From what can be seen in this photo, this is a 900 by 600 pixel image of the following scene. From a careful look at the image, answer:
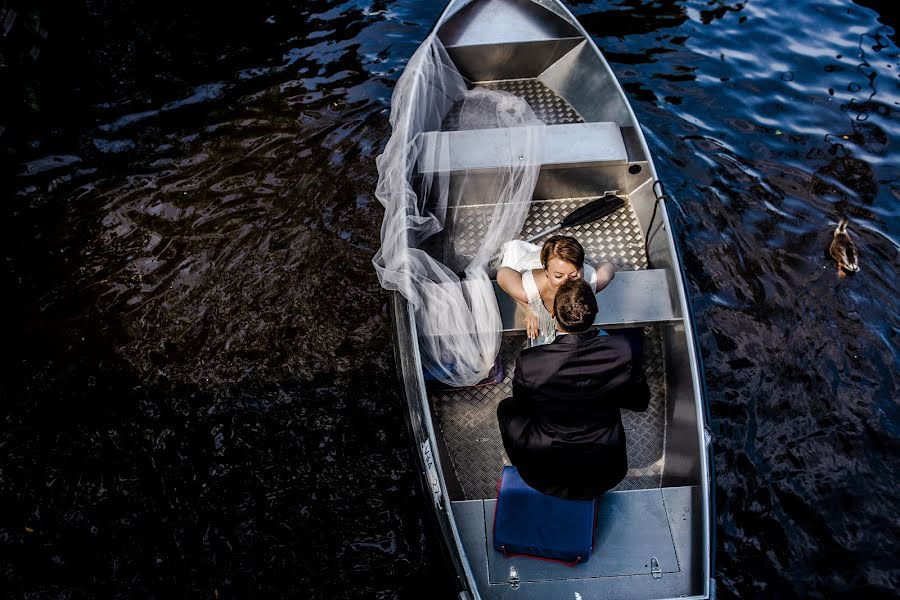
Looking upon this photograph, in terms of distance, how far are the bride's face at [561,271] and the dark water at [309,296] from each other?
6.48 ft

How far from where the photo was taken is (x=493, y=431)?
414 centimetres

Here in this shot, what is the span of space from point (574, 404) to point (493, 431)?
3.78 ft

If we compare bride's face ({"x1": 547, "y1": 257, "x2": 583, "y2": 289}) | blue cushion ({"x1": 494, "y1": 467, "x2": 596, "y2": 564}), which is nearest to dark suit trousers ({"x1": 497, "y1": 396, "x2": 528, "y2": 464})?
blue cushion ({"x1": 494, "y1": 467, "x2": 596, "y2": 564})

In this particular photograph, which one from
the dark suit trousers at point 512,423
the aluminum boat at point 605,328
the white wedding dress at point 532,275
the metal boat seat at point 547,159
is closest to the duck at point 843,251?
the aluminum boat at point 605,328

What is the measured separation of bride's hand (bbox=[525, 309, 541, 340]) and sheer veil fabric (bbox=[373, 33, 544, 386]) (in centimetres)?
23

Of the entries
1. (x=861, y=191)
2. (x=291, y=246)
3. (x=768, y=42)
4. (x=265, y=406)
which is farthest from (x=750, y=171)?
(x=265, y=406)

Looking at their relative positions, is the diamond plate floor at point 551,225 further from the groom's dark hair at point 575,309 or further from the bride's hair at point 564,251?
the groom's dark hair at point 575,309

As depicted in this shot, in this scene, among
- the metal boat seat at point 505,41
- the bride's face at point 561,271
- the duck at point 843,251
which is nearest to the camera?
the bride's face at point 561,271

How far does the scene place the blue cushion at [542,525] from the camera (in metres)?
3.21

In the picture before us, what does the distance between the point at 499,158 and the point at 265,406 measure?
10.3ft

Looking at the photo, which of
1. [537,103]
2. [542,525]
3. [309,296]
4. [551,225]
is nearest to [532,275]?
[551,225]

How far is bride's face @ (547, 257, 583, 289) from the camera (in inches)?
145

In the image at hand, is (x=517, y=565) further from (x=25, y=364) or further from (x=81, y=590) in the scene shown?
(x=25, y=364)

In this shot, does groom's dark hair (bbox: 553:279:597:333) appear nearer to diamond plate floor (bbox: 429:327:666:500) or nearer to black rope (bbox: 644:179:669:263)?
diamond plate floor (bbox: 429:327:666:500)
